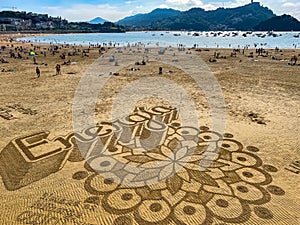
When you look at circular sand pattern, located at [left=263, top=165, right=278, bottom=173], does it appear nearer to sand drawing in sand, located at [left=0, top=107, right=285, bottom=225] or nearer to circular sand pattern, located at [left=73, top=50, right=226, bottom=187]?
sand drawing in sand, located at [left=0, top=107, right=285, bottom=225]

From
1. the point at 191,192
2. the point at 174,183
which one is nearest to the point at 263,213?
the point at 191,192

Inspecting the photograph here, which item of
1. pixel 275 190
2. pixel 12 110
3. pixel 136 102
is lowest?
pixel 275 190

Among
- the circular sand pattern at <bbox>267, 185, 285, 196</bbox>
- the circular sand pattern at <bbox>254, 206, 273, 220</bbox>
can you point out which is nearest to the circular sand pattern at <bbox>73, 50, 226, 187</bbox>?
the circular sand pattern at <bbox>267, 185, 285, 196</bbox>

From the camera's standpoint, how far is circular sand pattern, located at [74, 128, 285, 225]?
27.7 feet

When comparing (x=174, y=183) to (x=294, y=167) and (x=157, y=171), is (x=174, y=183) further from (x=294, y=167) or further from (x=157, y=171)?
(x=294, y=167)

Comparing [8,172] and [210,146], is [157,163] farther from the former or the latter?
[8,172]

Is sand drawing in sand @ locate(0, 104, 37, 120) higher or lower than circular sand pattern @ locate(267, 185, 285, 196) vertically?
higher

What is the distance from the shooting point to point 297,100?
22.0 metres

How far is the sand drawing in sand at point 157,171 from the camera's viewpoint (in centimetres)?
871

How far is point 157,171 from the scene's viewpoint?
11094mm

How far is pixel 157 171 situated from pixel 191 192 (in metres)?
2.06

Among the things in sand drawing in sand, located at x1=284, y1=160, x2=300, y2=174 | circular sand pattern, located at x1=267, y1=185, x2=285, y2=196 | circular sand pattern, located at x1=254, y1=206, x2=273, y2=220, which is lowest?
circular sand pattern, located at x1=254, y1=206, x2=273, y2=220

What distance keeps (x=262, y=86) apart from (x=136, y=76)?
16.6 metres

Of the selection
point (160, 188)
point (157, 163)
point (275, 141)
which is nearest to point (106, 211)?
point (160, 188)
